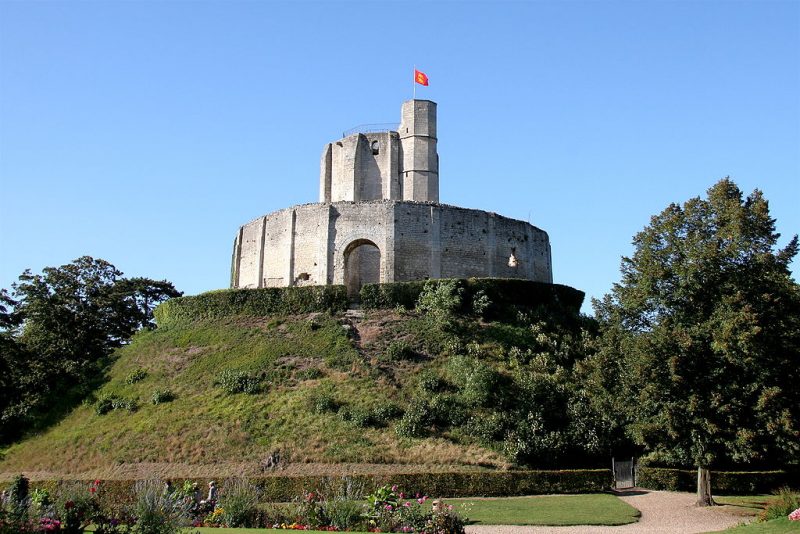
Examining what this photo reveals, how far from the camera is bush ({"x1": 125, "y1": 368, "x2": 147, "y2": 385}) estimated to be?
1438 inches

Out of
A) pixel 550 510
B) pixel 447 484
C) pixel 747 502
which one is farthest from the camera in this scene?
pixel 447 484

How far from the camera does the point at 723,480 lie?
26.0 metres

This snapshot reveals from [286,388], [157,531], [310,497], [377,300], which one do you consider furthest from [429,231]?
[157,531]

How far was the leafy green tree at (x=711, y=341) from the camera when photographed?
22141 millimetres

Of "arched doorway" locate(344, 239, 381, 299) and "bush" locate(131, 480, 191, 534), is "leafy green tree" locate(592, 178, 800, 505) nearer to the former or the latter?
"bush" locate(131, 480, 191, 534)

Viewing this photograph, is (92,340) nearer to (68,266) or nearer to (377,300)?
(68,266)

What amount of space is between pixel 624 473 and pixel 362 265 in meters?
21.8

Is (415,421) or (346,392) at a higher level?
(346,392)

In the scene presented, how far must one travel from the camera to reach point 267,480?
2428cm

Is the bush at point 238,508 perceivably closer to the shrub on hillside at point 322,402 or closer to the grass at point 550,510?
the grass at point 550,510

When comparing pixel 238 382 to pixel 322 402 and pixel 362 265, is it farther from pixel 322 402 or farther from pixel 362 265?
pixel 362 265

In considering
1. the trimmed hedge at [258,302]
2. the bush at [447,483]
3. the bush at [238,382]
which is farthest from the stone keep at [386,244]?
the bush at [447,483]

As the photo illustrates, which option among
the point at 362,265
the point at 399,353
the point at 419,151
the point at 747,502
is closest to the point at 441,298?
the point at 399,353

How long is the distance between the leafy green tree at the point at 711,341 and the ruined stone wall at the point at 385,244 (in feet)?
58.2
